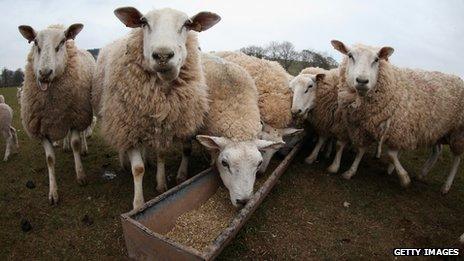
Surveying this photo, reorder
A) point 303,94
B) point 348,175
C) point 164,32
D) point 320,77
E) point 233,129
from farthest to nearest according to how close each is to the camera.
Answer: point 320,77, point 348,175, point 303,94, point 233,129, point 164,32

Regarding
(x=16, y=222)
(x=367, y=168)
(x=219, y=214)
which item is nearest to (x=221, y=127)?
(x=219, y=214)

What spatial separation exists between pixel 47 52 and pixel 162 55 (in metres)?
1.82

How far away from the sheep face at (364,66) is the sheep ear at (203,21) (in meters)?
2.28

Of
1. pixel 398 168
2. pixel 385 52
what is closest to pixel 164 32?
pixel 385 52

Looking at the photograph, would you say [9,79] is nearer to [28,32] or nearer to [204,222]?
[28,32]

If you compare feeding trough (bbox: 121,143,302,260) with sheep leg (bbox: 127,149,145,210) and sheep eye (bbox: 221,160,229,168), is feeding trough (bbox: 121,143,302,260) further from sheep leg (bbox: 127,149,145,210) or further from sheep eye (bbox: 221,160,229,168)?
sheep leg (bbox: 127,149,145,210)

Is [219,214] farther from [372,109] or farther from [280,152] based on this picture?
[372,109]

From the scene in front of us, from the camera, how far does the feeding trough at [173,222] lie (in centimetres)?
296

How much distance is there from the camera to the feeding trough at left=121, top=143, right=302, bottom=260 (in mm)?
2955

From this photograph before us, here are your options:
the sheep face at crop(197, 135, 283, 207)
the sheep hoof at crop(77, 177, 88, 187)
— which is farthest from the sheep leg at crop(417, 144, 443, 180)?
the sheep hoof at crop(77, 177, 88, 187)

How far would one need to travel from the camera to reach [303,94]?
6148 mm

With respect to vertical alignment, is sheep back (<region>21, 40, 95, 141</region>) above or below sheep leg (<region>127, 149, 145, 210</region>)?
above

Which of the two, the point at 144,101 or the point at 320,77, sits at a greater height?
the point at 144,101

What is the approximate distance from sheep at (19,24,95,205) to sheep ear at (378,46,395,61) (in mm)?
4569
